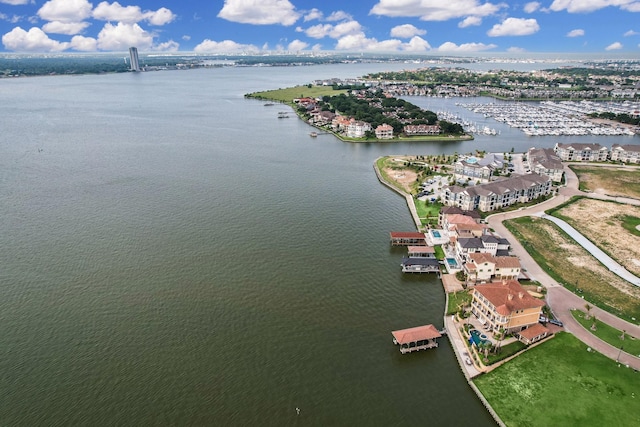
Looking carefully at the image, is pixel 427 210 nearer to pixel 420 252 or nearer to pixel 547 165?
pixel 420 252

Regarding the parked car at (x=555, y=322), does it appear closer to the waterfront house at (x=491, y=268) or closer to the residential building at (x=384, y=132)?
the waterfront house at (x=491, y=268)

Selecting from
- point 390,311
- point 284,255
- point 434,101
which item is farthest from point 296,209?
point 434,101

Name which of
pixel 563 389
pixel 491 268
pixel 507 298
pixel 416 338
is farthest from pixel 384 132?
pixel 563 389

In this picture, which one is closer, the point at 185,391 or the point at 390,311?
the point at 185,391

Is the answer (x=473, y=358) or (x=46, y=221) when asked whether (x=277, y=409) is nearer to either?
(x=473, y=358)

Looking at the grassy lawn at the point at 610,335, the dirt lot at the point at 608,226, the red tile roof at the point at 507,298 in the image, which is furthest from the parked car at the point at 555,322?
the dirt lot at the point at 608,226
